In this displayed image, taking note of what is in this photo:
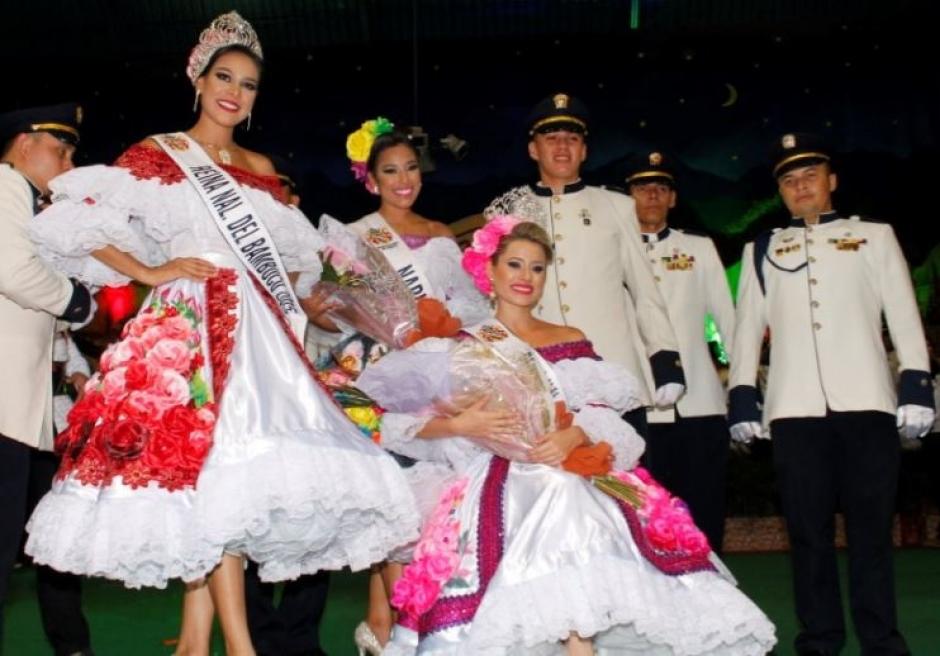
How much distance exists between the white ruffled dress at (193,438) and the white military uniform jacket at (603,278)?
3.63 ft

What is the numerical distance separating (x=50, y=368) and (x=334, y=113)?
4.75 metres

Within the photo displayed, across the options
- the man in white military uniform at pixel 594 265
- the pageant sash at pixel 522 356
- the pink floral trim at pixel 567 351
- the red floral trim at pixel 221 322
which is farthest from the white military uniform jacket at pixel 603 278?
the red floral trim at pixel 221 322

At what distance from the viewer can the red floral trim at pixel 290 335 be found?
11.2 feet

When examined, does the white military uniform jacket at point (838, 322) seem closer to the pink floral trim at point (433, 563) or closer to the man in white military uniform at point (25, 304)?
the pink floral trim at point (433, 563)

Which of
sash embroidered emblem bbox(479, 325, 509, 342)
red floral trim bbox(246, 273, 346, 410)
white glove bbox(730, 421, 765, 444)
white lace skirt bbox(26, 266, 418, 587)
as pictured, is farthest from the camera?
white glove bbox(730, 421, 765, 444)

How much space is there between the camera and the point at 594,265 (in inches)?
171

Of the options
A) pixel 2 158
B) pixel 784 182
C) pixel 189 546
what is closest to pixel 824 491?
pixel 784 182

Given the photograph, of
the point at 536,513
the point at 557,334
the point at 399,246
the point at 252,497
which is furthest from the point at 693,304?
the point at 252,497

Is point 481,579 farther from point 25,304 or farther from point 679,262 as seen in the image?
point 679,262

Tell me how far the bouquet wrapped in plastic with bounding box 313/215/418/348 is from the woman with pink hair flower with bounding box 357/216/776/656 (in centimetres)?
19

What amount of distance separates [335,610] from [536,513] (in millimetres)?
2539

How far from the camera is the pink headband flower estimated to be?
3863 millimetres

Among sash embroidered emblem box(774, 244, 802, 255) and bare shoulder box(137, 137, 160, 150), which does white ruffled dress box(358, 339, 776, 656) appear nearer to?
bare shoulder box(137, 137, 160, 150)

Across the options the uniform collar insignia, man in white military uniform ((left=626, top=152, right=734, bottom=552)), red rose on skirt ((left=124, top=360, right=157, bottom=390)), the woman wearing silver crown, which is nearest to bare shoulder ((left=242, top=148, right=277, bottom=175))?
the woman wearing silver crown
